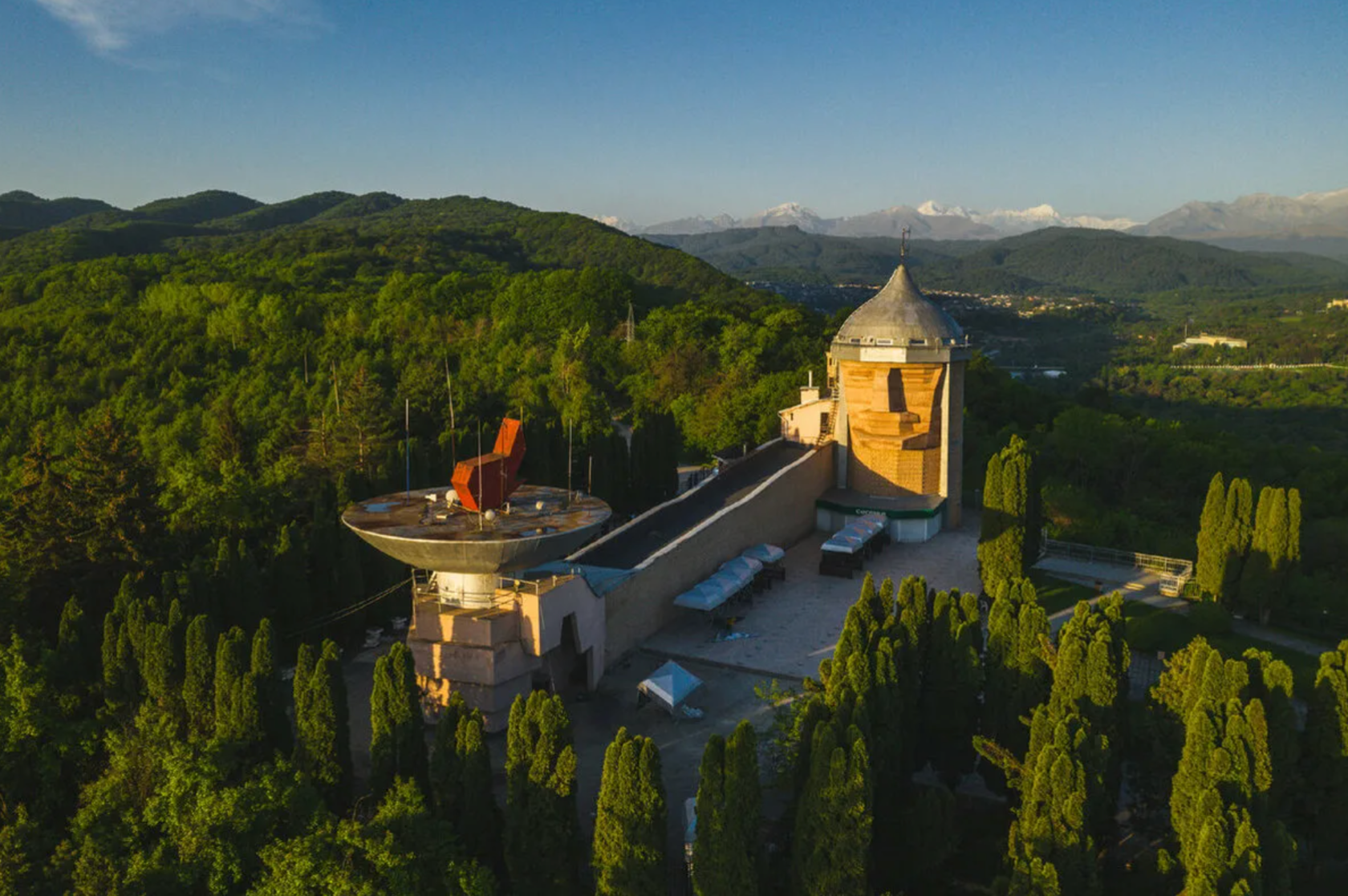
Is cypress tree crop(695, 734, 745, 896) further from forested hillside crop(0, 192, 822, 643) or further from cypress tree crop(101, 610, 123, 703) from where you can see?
forested hillside crop(0, 192, 822, 643)

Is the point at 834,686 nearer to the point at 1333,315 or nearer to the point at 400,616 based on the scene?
the point at 400,616

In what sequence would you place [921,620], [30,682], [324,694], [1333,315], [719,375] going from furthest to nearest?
[1333,315], [719,375], [921,620], [30,682], [324,694]

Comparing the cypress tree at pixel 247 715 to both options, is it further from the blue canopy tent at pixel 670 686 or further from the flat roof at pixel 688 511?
the flat roof at pixel 688 511

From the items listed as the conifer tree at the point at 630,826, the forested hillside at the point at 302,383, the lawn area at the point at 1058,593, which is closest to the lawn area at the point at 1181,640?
the lawn area at the point at 1058,593

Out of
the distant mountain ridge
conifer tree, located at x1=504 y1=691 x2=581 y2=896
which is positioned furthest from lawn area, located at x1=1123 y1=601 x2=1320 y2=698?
the distant mountain ridge

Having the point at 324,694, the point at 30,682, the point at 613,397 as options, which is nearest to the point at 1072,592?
the point at 324,694
